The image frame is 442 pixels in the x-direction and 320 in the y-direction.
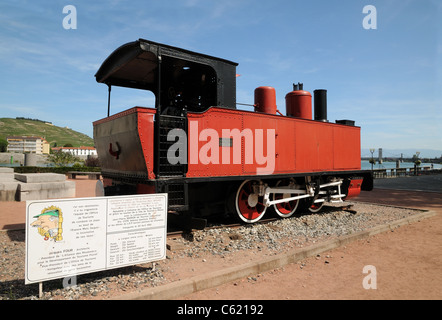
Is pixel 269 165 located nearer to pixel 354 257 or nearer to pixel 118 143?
pixel 354 257

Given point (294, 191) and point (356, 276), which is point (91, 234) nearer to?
point (356, 276)

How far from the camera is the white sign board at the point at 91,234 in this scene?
3.24 metres

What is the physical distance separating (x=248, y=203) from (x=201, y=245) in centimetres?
205

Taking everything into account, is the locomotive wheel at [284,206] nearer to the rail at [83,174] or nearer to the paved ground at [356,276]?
the paved ground at [356,276]

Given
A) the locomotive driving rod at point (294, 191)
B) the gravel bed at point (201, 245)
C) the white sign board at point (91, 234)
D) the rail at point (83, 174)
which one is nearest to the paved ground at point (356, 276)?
the gravel bed at point (201, 245)

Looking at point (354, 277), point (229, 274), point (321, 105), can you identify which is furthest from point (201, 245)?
point (321, 105)

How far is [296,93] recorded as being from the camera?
8.63m

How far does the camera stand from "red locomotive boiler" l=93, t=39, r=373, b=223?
510 centimetres

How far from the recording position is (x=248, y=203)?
23.0ft

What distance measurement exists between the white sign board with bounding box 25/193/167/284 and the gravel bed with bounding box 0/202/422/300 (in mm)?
269

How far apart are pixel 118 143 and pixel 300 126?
4715 millimetres

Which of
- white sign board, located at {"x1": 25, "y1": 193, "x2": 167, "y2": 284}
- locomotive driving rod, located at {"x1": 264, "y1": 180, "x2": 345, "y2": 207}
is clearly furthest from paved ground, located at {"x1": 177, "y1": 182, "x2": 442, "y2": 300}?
locomotive driving rod, located at {"x1": 264, "y1": 180, "x2": 345, "y2": 207}

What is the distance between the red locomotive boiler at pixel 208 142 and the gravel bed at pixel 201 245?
633 mm
